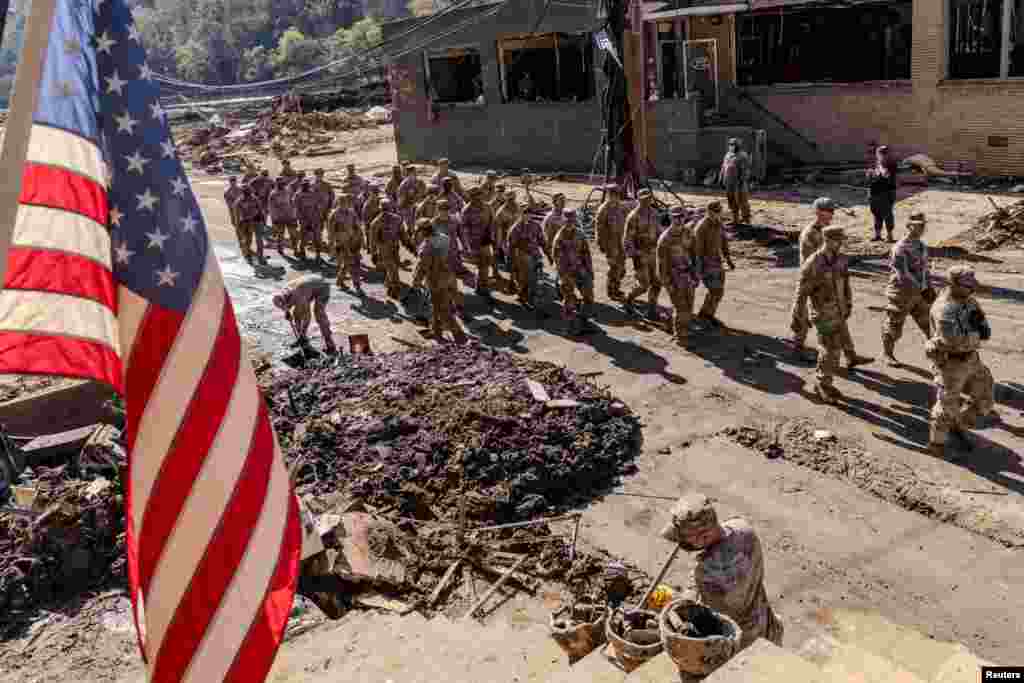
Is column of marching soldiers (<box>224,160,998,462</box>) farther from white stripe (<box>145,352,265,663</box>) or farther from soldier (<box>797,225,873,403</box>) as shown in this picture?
white stripe (<box>145,352,265,663</box>)

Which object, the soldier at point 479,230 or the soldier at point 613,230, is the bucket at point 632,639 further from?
the soldier at point 479,230

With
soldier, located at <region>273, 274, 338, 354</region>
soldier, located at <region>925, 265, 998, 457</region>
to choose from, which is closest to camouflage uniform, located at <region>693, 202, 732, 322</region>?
soldier, located at <region>925, 265, 998, 457</region>

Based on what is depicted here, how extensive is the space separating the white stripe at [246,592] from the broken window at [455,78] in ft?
95.2

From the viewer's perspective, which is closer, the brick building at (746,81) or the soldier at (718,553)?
the soldier at (718,553)

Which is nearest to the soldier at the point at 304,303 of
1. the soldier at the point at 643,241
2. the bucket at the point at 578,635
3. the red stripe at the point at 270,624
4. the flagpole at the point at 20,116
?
the soldier at the point at 643,241

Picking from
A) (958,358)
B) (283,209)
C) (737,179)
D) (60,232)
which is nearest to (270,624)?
(60,232)

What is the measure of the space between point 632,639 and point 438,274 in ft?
29.0

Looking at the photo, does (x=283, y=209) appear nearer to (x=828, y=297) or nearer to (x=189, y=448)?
(x=828, y=297)

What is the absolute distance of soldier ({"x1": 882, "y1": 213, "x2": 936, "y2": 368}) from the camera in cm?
1177

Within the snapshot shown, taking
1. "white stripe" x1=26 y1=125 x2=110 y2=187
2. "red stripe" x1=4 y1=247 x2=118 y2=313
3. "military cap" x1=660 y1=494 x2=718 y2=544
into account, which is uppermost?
"white stripe" x1=26 y1=125 x2=110 y2=187

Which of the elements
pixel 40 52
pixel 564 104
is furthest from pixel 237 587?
pixel 564 104

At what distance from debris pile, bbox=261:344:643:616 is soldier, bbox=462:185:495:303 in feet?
13.1

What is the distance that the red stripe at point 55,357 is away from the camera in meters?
4.20

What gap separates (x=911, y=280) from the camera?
11.8 m
